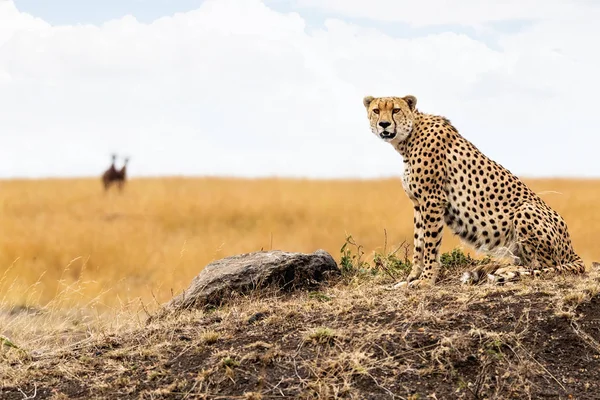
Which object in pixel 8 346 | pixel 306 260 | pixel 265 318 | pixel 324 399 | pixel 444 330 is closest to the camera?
pixel 324 399

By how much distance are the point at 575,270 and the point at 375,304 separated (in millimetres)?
2169

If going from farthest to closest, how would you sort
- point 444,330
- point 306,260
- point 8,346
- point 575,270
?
point 306,260
point 575,270
point 8,346
point 444,330

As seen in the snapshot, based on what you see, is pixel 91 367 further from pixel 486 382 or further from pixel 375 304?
pixel 486 382

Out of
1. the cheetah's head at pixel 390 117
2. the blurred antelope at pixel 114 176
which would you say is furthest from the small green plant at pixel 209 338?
the blurred antelope at pixel 114 176

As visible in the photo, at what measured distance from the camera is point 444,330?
5.12 metres

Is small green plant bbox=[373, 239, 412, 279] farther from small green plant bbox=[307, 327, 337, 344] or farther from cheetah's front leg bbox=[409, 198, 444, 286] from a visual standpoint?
small green plant bbox=[307, 327, 337, 344]

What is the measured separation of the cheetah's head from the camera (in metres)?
6.81

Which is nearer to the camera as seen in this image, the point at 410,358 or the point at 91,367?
the point at 410,358

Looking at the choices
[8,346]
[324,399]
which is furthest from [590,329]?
[8,346]

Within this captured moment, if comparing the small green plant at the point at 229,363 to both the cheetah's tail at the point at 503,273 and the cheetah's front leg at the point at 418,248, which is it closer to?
the cheetah's tail at the point at 503,273

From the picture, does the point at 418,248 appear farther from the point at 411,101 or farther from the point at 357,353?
the point at 357,353

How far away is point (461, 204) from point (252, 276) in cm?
203

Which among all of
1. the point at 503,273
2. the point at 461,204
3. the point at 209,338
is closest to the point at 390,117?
the point at 461,204

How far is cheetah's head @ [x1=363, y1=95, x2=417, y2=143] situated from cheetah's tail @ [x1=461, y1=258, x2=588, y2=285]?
135 centimetres
